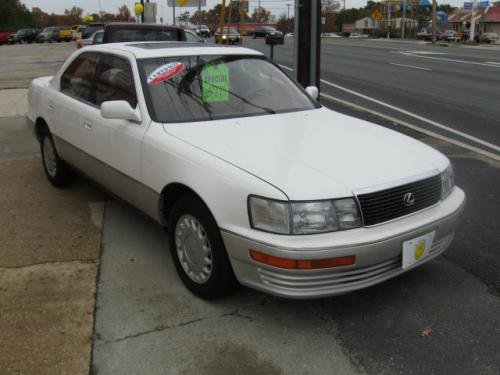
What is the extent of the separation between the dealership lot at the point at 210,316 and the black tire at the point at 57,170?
101cm

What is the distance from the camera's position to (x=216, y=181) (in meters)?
3.24

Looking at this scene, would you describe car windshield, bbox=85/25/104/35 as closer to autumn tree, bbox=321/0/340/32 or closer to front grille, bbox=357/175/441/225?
front grille, bbox=357/175/441/225

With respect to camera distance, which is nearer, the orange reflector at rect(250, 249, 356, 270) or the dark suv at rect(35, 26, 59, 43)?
the orange reflector at rect(250, 249, 356, 270)

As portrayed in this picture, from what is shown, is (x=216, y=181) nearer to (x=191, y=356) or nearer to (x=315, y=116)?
(x=191, y=356)

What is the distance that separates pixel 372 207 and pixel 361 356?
804mm

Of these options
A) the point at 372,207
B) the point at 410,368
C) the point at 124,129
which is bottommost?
the point at 410,368

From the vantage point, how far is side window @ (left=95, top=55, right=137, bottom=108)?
4.30 m

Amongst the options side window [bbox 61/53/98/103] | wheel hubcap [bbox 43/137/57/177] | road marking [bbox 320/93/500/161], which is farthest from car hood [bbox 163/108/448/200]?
road marking [bbox 320/93/500/161]

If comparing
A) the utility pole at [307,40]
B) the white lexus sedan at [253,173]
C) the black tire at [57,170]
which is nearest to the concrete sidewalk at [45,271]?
the black tire at [57,170]

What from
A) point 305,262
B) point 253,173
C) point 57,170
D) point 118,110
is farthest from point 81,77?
point 305,262

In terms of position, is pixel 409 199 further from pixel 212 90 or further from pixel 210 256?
pixel 212 90

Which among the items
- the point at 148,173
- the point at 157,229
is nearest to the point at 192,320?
the point at 148,173

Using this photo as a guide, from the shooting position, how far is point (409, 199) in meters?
3.27

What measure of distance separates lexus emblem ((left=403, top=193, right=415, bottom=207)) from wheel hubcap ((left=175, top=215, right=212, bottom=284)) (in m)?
1.18
